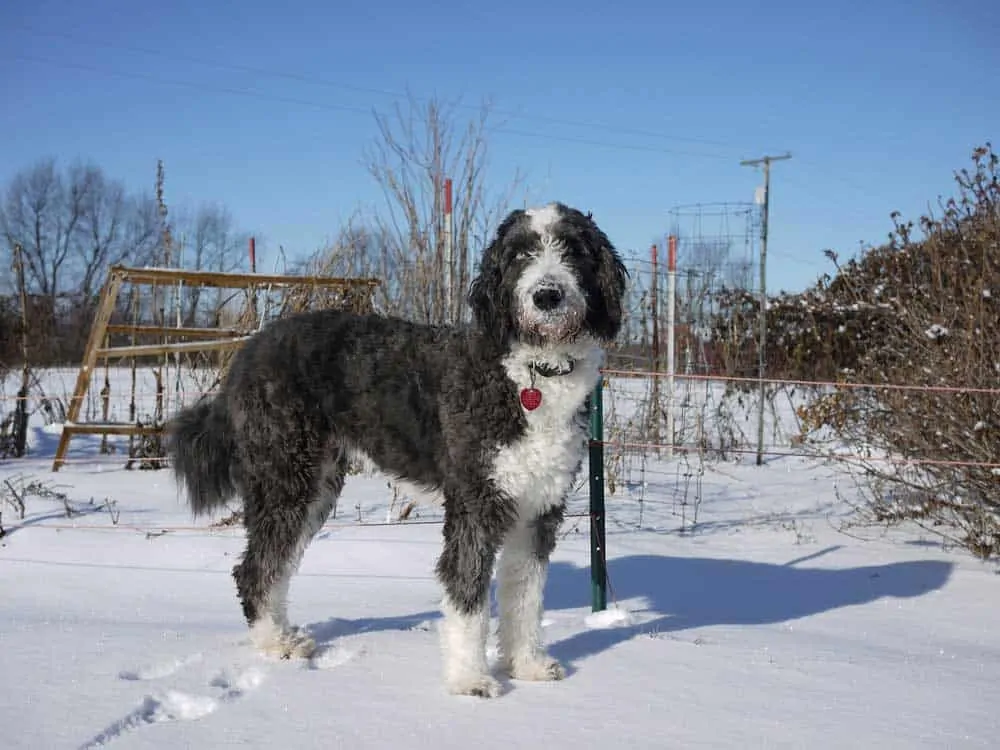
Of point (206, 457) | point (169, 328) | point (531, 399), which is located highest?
point (169, 328)

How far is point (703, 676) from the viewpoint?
3504 mm

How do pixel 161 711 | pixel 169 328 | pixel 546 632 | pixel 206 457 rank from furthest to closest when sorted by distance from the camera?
1. pixel 169 328
2. pixel 546 632
3. pixel 206 457
4. pixel 161 711

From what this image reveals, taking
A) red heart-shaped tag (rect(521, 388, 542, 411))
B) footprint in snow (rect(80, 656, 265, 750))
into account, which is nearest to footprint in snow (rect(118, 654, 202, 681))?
footprint in snow (rect(80, 656, 265, 750))

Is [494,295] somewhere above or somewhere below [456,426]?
above

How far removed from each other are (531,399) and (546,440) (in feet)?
0.54

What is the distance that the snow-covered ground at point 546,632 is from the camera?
2906 mm

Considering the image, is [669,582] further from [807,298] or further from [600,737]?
[807,298]

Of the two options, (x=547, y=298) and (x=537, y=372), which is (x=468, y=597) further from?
(x=547, y=298)

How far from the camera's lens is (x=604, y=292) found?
345 centimetres

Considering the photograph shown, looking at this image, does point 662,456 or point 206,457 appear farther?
point 662,456

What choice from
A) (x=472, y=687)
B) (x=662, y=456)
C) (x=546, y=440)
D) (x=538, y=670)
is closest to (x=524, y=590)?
(x=538, y=670)

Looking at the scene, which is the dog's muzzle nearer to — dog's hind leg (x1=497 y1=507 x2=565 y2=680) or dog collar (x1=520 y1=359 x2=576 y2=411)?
dog collar (x1=520 y1=359 x2=576 y2=411)

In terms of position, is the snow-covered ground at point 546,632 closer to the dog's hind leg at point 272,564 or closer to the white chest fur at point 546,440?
the dog's hind leg at point 272,564

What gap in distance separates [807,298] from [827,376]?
1.44 meters
